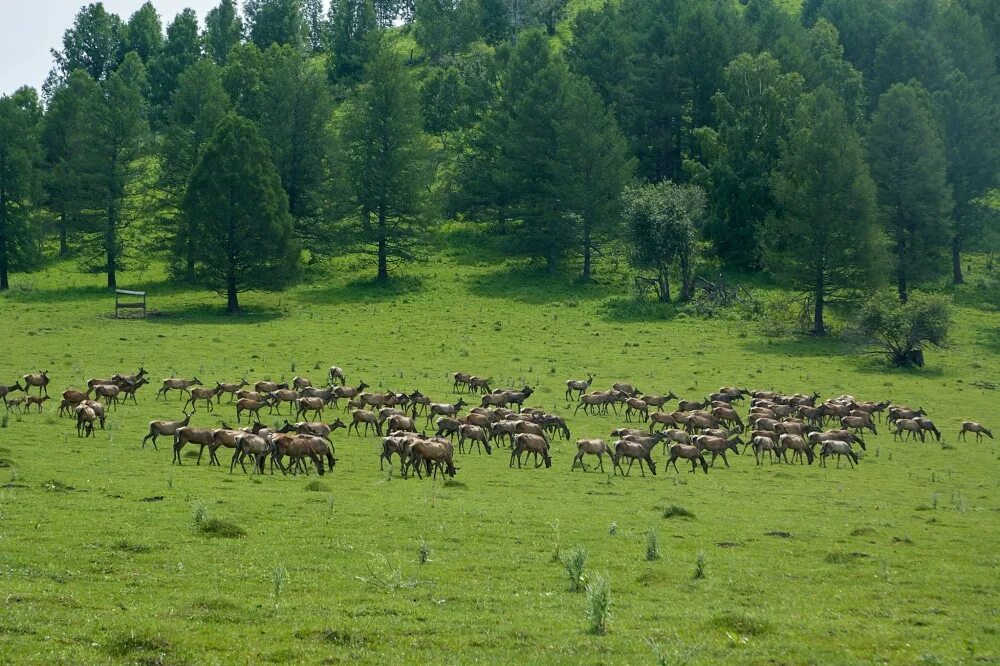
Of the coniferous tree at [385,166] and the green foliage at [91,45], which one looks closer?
the coniferous tree at [385,166]

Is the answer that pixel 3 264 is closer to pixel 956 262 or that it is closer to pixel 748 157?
pixel 748 157

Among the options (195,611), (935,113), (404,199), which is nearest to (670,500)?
(195,611)

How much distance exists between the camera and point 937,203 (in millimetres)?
79188

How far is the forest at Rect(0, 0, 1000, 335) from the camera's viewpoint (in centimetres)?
7325

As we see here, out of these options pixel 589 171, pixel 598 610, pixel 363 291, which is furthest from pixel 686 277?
pixel 598 610

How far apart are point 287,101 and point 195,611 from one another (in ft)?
251

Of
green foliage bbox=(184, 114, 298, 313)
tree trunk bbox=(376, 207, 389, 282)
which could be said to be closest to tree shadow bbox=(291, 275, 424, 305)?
tree trunk bbox=(376, 207, 389, 282)

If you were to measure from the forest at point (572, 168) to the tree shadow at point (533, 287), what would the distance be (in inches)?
76.8

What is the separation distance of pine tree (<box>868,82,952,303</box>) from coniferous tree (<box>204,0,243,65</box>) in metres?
106

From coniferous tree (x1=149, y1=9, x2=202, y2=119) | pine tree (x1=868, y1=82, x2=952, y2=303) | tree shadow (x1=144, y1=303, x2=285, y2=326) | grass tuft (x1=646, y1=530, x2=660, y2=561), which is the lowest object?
grass tuft (x1=646, y1=530, x2=660, y2=561)

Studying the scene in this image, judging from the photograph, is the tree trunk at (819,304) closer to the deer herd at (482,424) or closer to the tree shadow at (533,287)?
the tree shadow at (533,287)

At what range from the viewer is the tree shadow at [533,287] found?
256 ft

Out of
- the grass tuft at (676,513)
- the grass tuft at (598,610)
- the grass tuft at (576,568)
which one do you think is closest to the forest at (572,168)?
the grass tuft at (676,513)

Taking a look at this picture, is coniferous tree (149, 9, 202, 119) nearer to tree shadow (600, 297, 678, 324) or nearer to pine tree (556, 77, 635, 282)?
pine tree (556, 77, 635, 282)
